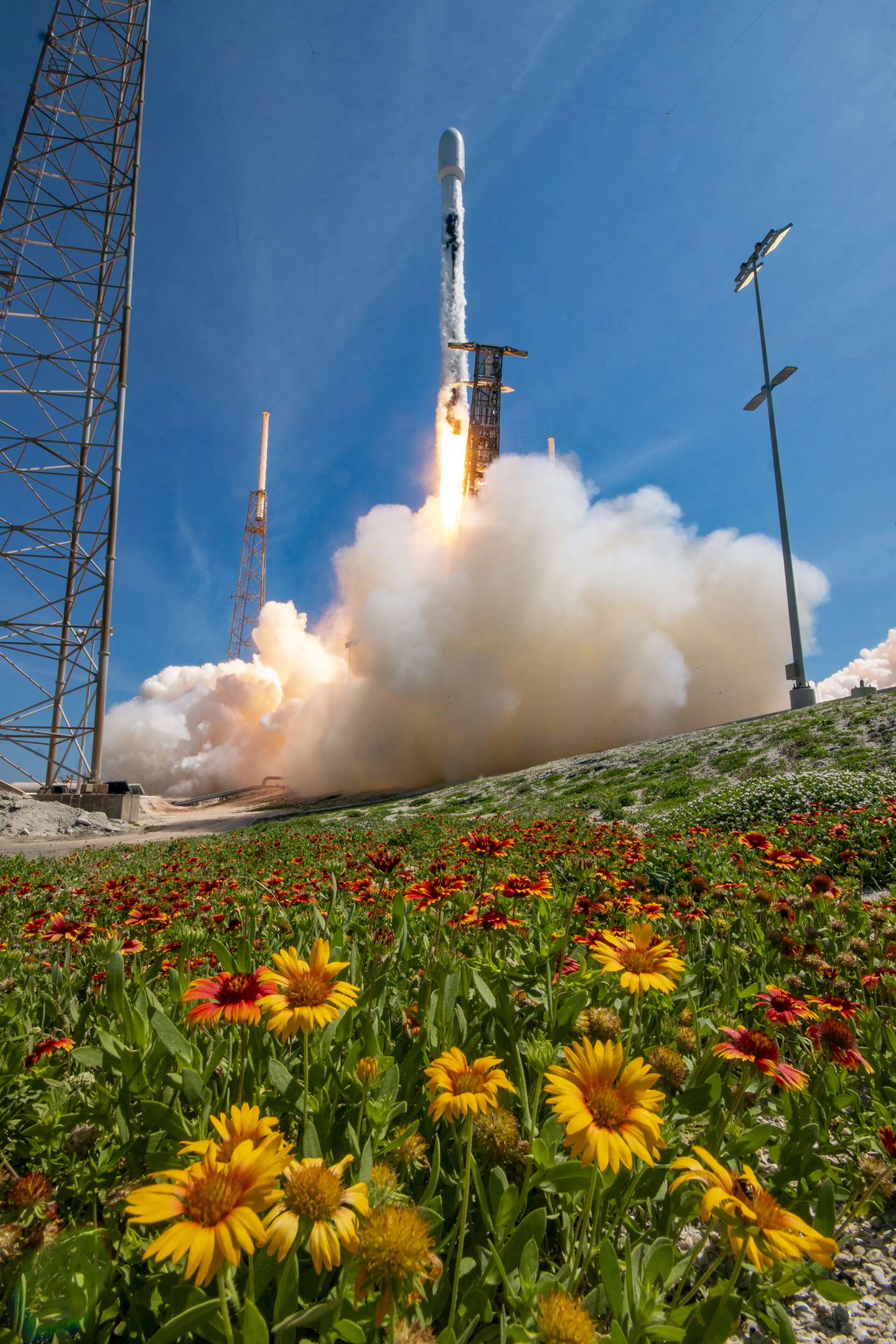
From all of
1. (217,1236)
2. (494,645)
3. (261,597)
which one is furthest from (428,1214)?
(261,597)

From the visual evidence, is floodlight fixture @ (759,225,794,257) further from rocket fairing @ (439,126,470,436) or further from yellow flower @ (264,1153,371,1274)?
yellow flower @ (264,1153,371,1274)

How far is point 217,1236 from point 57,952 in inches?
109

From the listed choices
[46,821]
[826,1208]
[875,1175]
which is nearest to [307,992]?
[826,1208]

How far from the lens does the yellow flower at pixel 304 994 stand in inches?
51.0

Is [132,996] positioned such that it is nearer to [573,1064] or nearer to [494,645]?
[573,1064]

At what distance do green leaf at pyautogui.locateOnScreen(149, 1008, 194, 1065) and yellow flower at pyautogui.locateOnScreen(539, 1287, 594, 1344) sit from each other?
0.98 meters

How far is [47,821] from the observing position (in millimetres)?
17703

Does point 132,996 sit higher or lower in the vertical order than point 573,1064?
lower

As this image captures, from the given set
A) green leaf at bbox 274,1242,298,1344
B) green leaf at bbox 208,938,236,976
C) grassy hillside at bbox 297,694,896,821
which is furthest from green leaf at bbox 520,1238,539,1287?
grassy hillside at bbox 297,694,896,821


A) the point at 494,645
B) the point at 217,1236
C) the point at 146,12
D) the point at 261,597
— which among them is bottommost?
the point at 217,1236

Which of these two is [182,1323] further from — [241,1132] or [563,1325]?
[563,1325]

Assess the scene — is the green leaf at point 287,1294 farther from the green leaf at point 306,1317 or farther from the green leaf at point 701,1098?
the green leaf at point 701,1098

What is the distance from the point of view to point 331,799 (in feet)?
107

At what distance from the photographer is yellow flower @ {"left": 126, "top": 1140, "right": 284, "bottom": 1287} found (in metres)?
0.84
